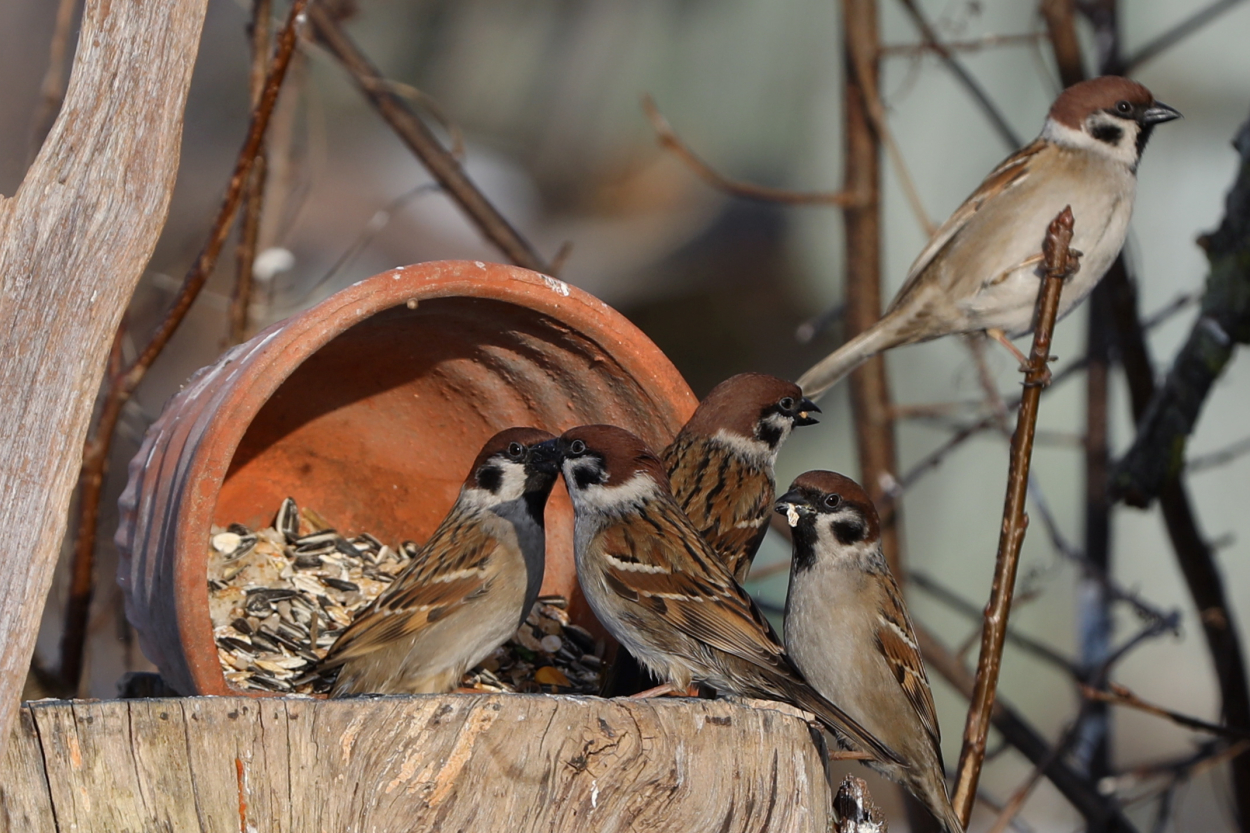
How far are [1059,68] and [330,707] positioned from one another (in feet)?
9.77

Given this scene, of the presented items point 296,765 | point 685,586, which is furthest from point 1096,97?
point 296,765

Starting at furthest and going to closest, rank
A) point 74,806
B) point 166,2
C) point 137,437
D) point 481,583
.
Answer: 1. point 137,437
2. point 481,583
3. point 166,2
4. point 74,806

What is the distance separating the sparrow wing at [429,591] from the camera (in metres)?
2.31

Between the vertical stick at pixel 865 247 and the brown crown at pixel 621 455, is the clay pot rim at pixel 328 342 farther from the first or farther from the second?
the vertical stick at pixel 865 247

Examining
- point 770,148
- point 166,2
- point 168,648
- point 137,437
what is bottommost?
point 168,648

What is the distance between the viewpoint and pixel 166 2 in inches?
71.4

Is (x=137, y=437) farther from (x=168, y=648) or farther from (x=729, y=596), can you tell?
(x=729, y=596)

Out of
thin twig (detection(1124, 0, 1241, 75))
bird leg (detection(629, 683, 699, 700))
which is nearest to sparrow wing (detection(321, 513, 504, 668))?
bird leg (detection(629, 683, 699, 700))

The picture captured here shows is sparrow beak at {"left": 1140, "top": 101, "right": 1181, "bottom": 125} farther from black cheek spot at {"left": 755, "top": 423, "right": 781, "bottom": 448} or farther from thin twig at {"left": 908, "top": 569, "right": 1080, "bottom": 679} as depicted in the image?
thin twig at {"left": 908, "top": 569, "right": 1080, "bottom": 679}

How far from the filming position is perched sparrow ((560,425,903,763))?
2.16m

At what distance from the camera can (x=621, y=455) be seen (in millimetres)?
2363

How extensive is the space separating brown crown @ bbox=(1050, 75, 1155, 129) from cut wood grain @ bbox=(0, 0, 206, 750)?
6.21 ft

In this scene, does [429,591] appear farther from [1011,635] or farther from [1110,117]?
[1011,635]

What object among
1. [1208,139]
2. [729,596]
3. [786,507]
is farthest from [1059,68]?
[729,596]
